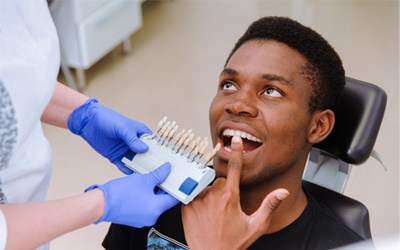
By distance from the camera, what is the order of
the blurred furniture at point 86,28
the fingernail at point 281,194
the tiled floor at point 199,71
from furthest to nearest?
the blurred furniture at point 86,28 < the tiled floor at point 199,71 < the fingernail at point 281,194

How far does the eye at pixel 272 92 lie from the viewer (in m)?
1.39

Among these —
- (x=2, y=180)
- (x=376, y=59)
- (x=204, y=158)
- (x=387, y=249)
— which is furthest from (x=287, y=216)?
(x=376, y=59)

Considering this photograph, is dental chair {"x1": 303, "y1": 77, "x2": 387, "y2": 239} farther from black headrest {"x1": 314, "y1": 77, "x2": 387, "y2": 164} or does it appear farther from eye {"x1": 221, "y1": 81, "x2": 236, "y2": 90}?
eye {"x1": 221, "y1": 81, "x2": 236, "y2": 90}

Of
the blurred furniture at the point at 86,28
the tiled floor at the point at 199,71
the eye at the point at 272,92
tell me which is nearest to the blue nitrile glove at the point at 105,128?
the eye at the point at 272,92

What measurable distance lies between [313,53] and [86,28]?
1765 mm

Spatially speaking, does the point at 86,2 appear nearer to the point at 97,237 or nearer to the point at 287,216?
the point at 97,237

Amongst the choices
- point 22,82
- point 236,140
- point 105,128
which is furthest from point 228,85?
point 22,82

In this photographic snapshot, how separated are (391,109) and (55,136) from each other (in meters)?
1.71

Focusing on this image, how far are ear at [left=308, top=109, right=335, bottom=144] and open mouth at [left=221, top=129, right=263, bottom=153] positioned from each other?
6.0 inches

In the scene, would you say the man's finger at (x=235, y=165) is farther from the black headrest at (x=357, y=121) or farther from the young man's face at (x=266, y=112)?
the black headrest at (x=357, y=121)

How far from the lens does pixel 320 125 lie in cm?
148

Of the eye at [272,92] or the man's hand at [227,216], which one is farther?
the eye at [272,92]

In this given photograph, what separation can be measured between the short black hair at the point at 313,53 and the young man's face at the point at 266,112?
2 centimetres

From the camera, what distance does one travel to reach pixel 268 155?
1380 millimetres
